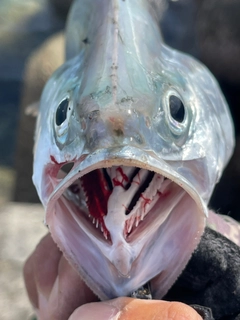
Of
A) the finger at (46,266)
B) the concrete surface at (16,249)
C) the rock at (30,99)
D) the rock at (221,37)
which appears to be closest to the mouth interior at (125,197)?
the finger at (46,266)

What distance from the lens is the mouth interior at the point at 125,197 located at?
427mm

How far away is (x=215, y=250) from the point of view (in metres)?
0.53

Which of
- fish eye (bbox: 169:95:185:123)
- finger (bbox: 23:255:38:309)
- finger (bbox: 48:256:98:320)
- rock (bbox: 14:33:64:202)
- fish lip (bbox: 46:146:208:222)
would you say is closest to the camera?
fish lip (bbox: 46:146:208:222)

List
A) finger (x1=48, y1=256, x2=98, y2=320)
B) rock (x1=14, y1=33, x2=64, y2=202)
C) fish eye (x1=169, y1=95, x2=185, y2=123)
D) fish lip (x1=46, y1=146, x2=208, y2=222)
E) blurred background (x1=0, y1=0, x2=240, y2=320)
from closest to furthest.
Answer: fish lip (x1=46, y1=146, x2=208, y2=222) < fish eye (x1=169, y1=95, x2=185, y2=123) < finger (x1=48, y1=256, x2=98, y2=320) < blurred background (x1=0, y1=0, x2=240, y2=320) < rock (x1=14, y1=33, x2=64, y2=202)

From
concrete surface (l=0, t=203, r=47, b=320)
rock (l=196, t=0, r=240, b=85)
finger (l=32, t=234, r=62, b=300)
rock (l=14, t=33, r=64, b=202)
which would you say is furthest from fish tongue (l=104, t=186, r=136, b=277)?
rock (l=14, t=33, r=64, b=202)

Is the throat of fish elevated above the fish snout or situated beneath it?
situated beneath

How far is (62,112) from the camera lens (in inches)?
18.9

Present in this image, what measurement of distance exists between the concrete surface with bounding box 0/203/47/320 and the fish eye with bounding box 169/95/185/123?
2.33 feet

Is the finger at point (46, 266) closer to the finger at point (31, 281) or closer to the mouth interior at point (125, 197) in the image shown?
the finger at point (31, 281)

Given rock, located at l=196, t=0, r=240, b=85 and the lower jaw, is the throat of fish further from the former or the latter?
rock, located at l=196, t=0, r=240, b=85

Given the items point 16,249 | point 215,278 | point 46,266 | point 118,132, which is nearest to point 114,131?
point 118,132

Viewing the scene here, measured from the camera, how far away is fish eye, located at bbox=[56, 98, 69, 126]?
474 millimetres

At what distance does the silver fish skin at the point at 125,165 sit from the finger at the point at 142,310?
2 cm

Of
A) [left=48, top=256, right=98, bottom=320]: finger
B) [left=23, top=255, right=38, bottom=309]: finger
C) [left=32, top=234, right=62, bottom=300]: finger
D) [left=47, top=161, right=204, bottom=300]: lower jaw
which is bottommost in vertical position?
[left=23, top=255, right=38, bottom=309]: finger
